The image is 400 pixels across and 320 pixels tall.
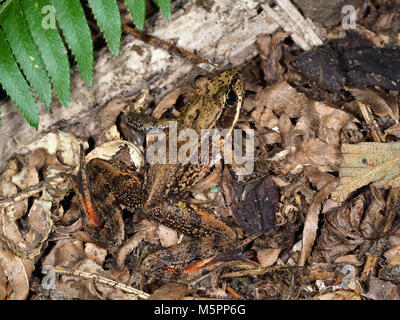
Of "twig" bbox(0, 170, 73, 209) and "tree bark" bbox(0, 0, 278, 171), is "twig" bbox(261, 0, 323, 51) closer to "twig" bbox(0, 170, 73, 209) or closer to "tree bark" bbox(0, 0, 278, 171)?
"tree bark" bbox(0, 0, 278, 171)

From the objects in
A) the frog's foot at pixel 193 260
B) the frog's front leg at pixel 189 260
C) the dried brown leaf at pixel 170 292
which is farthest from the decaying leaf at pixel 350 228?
the dried brown leaf at pixel 170 292

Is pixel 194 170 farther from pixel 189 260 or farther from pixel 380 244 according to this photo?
pixel 380 244

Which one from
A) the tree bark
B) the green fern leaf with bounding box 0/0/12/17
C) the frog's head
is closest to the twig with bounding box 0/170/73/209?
the tree bark

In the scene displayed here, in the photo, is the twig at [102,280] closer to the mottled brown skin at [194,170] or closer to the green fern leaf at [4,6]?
the mottled brown skin at [194,170]
